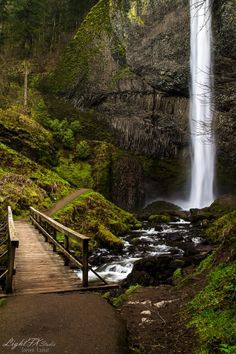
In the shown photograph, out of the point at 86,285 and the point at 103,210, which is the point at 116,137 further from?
the point at 86,285

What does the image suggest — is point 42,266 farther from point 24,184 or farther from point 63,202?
Result: point 24,184

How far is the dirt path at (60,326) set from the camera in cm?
466

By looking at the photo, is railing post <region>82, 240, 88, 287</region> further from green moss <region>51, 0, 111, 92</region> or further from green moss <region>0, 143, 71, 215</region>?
green moss <region>51, 0, 111, 92</region>

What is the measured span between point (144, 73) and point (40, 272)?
31894 mm

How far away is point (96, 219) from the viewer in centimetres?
2016

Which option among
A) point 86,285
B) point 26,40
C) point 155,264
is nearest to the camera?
point 86,285

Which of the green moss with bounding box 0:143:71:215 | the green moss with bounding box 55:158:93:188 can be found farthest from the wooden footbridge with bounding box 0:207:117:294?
the green moss with bounding box 55:158:93:188

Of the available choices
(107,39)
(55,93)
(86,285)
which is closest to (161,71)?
(107,39)

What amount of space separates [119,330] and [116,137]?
3334 cm

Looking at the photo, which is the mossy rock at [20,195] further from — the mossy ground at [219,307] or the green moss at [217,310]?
the green moss at [217,310]

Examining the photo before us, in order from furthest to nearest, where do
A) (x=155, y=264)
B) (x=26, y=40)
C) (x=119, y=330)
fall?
(x=26, y=40) → (x=155, y=264) → (x=119, y=330)

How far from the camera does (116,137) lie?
3803 cm

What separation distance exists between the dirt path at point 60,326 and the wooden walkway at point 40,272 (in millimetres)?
801

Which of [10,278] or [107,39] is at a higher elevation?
[107,39]
